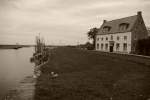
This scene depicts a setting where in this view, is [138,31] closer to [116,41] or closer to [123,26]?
[123,26]

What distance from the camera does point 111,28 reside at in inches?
2143

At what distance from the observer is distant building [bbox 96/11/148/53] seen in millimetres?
43875

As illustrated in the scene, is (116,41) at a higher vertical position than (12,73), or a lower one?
higher

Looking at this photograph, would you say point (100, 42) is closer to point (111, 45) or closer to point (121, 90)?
point (111, 45)

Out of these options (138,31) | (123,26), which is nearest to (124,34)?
(123,26)

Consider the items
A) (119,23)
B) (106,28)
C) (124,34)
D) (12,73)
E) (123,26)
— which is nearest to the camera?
(12,73)

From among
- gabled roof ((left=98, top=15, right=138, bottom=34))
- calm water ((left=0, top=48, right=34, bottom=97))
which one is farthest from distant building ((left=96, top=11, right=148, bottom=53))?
calm water ((left=0, top=48, right=34, bottom=97))

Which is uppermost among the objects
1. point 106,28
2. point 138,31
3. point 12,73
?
point 106,28

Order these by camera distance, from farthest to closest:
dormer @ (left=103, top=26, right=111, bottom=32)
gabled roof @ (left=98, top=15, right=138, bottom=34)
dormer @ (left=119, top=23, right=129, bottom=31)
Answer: dormer @ (left=103, top=26, right=111, bottom=32) → dormer @ (left=119, top=23, right=129, bottom=31) → gabled roof @ (left=98, top=15, right=138, bottom=34)

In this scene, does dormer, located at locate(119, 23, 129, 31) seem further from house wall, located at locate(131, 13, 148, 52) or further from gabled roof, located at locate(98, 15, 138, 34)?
house wall, located at locate(131, 13, 148, 52)

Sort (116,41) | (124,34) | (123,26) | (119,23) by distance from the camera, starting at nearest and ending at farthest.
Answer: (124,34), (123,26), (116,41), (119,23)

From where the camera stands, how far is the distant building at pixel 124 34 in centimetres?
4388

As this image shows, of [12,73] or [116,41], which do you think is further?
[116,41]

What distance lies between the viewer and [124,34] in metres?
46.2
